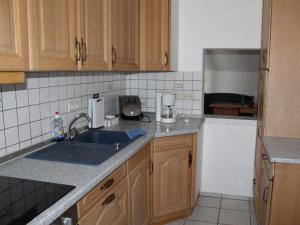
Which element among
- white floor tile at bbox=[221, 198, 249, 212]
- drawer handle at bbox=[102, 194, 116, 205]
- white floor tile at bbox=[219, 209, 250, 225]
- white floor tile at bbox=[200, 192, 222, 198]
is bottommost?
white floor tile at bbox=[219, 209, 250, 225]

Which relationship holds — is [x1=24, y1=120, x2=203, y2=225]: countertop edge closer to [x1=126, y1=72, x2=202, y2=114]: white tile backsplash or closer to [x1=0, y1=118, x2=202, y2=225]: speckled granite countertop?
[x1=0, y1=118, x2=202, y2=225]: speckled granite countertop

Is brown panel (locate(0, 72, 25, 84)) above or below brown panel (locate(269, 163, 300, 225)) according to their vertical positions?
above

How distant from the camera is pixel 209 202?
3.11 meters

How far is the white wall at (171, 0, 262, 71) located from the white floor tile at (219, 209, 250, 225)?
1.46m

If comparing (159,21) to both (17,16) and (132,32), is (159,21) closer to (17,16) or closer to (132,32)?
(132,32)

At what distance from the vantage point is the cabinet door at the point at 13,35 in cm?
114

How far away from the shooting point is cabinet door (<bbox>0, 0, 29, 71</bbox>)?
1.14 meters

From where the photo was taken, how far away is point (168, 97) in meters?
2.90

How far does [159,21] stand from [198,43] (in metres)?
0.54

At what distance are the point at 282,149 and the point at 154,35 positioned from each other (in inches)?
57.3

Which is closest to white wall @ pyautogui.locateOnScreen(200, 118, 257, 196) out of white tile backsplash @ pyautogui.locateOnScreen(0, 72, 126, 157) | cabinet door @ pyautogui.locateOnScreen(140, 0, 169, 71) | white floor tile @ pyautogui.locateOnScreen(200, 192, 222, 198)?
white floor tile @ pyautogui.locateOnScreen(200, 192, 222, 198)

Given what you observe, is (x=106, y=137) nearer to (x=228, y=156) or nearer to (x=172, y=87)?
(x=172, y=87)

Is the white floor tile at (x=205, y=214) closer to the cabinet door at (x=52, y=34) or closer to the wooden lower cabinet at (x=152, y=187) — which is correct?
the wooden lower cabinet at (x=152, y=187)

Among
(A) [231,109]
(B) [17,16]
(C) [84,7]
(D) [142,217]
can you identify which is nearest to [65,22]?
(C) [84,7]
